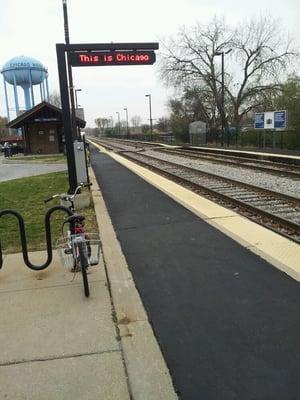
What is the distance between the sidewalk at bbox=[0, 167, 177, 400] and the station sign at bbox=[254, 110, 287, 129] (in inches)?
1044

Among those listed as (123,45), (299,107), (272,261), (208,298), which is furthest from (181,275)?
(299,107)

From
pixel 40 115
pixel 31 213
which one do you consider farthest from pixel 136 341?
pixel 40 115

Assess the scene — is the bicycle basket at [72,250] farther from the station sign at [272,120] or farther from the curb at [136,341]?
the station sign at [272,120]

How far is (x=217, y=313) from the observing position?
4309 millimetres

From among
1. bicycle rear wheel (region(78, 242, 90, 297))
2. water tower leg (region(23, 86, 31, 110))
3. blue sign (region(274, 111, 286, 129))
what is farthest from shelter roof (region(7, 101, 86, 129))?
bicycle rear wheel (region(78, 242, 90, 297))

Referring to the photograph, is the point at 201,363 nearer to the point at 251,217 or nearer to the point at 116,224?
the point at 116,224

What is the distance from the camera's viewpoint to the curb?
10.4 ft

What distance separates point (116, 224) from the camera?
28.6 ft

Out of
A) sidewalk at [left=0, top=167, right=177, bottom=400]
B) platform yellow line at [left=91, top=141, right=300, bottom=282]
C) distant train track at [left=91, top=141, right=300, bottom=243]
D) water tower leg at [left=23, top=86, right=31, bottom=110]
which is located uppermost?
water tower leg at [left=23, top=86, right=31, bottom=110]

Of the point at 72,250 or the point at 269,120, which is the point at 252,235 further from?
the point at 269,120

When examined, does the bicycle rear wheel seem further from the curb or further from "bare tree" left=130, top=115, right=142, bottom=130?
"bare tree" left=130, top=115, right=142, bottom=130

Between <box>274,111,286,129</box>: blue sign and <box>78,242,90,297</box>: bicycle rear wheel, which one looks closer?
<box>78,242,90,297</box>: bicycle rear wheel

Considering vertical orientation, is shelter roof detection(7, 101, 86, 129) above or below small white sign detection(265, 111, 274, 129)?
above

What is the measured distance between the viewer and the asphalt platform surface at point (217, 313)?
321 cm
